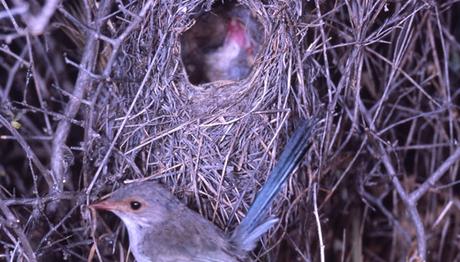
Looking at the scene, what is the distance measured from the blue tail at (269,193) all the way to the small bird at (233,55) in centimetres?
121

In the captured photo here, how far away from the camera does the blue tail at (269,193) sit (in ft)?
Result: 12.7

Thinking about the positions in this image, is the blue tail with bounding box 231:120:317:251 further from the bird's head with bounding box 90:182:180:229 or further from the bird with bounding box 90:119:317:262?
the bird's head with bounding box 90:182:180:229

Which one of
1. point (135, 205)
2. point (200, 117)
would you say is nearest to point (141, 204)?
point (135, 205)

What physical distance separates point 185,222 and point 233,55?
59.3 inches

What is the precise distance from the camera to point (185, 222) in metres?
3.88

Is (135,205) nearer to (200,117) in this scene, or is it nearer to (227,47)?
(200,117)

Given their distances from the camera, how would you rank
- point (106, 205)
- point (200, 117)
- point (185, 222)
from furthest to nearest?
point (200, 117), point (185, 222), point (106, 205)

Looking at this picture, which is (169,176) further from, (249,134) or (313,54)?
(313,54)

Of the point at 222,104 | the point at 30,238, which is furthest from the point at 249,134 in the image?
the point at 30,238

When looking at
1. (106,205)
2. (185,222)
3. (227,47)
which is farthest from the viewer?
(227,47)

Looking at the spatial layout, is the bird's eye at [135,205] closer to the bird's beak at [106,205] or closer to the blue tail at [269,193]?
the bird's beak at [106,205]

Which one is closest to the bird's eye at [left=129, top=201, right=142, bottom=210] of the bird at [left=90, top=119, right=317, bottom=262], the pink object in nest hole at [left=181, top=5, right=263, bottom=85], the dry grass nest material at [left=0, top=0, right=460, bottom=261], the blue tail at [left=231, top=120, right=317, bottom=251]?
the bird at [left=90, top=119, right=317, bottom=262]

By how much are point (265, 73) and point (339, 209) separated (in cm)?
143

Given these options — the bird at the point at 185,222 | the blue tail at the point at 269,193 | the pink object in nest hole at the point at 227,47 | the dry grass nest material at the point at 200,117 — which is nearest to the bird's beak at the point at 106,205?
the bird at the point at 185,222
